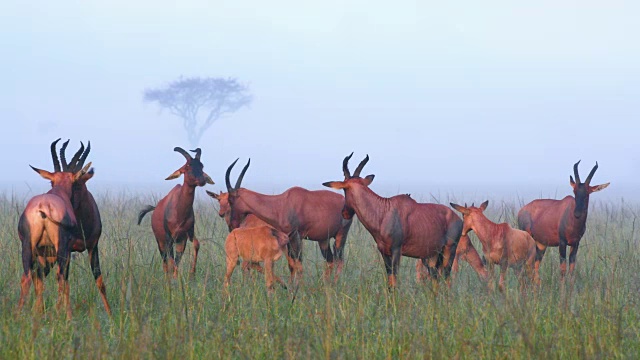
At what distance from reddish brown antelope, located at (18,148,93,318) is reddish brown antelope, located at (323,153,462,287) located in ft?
10.00

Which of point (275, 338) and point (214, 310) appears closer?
point (275, 338)

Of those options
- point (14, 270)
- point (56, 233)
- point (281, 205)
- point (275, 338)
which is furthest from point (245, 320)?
point (281, 205)

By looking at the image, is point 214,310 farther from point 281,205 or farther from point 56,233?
point 281,205

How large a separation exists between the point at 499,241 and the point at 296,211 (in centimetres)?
275

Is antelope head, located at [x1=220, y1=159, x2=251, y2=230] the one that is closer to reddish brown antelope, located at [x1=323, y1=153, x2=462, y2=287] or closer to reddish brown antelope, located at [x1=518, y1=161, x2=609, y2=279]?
reddish brown antelope, located at [x1=323, y1=153, x2=462, y2=287]

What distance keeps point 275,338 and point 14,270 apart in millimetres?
4083

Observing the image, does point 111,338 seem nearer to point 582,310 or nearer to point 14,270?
point 14,270

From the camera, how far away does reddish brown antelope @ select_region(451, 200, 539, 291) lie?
10023 mm

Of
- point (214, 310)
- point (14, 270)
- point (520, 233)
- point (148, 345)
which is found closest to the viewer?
point (148, 345)

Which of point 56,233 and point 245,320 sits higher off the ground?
point 56,233

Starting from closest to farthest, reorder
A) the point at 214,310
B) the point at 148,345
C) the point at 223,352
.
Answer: the point at 148,345, the point at 223,352, the point at 214,310

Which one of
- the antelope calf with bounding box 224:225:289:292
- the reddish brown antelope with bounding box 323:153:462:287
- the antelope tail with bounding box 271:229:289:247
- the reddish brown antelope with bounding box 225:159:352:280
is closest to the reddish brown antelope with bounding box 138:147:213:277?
the reddish brown antelope with bounding box 225:159:352:280

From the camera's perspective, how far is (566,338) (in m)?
5.91

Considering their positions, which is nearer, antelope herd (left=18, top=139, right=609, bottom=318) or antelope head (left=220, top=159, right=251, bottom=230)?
antelope herd (left=18, top=139, right=609, bottom=318)
